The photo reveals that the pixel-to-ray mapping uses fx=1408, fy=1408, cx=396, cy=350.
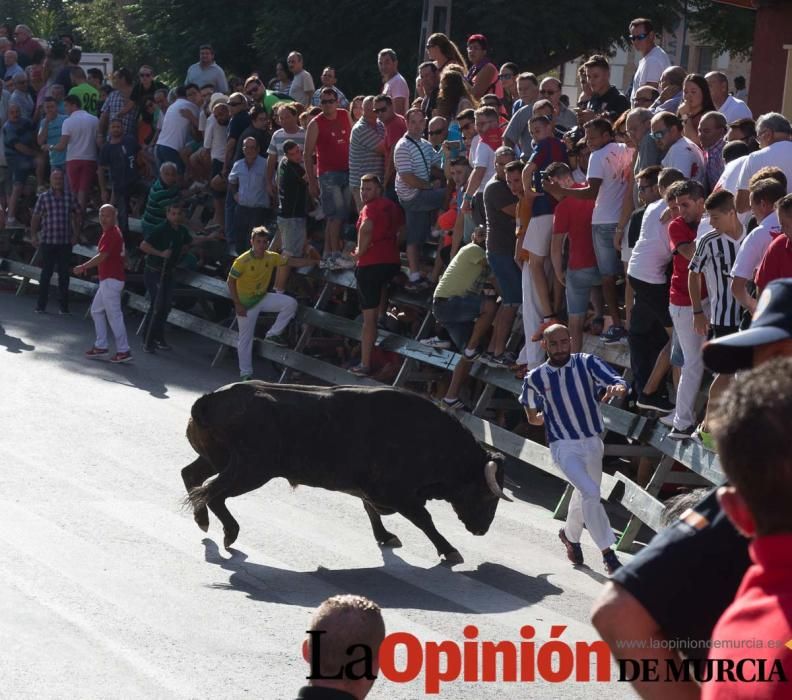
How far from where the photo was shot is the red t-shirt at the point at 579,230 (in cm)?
1262

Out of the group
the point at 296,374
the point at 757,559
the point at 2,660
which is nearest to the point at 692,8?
the point at 296,374

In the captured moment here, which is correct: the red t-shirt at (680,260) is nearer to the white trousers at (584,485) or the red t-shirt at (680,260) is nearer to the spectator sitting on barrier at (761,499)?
the white trousers at (584,485)

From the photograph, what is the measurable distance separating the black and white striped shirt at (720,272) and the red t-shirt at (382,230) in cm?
525

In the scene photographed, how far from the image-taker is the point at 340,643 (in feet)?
12.4

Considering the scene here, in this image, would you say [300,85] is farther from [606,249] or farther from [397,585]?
[397,585]

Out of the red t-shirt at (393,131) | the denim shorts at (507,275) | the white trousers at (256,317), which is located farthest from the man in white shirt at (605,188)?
the white trousers at (256,317)

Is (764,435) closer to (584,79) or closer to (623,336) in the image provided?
(623,336)

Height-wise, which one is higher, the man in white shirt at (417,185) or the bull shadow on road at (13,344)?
the man in white shirt at (417,185)

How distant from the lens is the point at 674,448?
11.4 m

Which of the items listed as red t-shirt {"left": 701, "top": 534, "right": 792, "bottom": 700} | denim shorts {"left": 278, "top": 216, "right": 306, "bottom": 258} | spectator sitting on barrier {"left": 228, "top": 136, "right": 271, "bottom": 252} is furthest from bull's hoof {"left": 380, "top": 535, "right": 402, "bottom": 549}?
red t-shirt {"left": 701, "top": 534, "right": 792, "bottom": 700}

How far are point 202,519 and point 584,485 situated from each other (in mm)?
2971

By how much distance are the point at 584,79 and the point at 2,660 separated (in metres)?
9.58

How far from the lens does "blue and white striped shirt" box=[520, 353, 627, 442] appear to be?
10586mm

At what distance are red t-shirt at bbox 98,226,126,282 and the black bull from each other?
7.60 m
